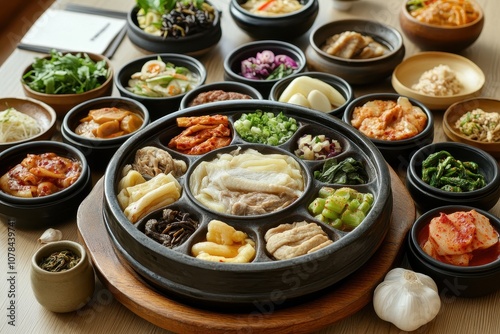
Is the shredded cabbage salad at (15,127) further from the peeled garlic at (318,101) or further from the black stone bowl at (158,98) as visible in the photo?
the peeled garlic at (318,101)

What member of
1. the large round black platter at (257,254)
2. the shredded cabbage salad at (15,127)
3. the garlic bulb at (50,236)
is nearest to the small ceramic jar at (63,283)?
the large round black platter at (257,254)

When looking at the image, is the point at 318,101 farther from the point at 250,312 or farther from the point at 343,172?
the point at 250,312

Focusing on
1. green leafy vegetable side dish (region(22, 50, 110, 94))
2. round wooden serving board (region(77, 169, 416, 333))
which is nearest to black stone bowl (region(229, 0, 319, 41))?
green leafy vegetable side dish (region(22, 50, 110, 94))

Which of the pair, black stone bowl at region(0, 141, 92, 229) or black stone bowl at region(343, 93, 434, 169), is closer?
black stone bowl at region(0, 141, 92, 229)

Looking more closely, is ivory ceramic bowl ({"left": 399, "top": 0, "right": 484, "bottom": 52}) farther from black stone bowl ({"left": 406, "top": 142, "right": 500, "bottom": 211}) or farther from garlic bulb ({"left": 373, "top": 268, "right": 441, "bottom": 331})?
garlic bulb ({"left": 373, "top": 268, "right": 441, "bottom": 331})

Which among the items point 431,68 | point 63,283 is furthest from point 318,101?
point 63,283
